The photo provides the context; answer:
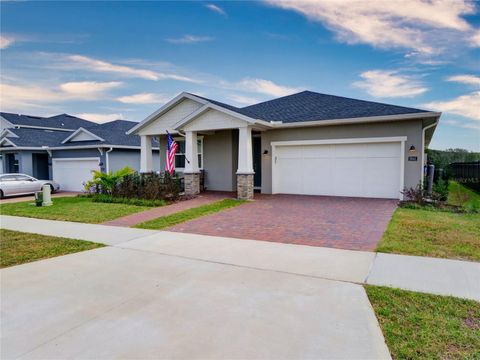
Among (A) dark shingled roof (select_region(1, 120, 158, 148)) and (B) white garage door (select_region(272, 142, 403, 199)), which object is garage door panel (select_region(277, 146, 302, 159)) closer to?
(B) white garage door (select_region(272, 142, 403, 199))

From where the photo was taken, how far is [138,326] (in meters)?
3.25

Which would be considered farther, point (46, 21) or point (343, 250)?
point (46, 21)

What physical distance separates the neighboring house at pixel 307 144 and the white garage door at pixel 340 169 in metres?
0.04

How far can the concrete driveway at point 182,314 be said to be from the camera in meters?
2.84

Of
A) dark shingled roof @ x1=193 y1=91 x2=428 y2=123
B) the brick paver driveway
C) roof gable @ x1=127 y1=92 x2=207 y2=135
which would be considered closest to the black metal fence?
dark shingled roof @ x1=193 y1=91 x2=428 y2=123

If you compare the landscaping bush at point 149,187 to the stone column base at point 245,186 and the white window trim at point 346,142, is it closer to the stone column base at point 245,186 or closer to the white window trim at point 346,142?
the stone column base at point 245,186

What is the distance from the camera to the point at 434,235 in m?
6.83

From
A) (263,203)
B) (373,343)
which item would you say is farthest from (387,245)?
(263,203)

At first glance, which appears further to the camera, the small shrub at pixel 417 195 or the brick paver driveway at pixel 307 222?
the small shrub at pixel 417 195

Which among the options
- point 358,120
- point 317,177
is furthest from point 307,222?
point 358,120

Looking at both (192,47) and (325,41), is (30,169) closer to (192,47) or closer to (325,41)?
(192,47)

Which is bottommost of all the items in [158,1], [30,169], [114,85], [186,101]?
[30,169]

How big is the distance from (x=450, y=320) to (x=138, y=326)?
325 cm

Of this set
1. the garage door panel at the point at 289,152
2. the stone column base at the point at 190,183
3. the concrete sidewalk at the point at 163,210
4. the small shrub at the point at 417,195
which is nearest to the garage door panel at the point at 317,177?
the garage door panel at the point at 289,152
